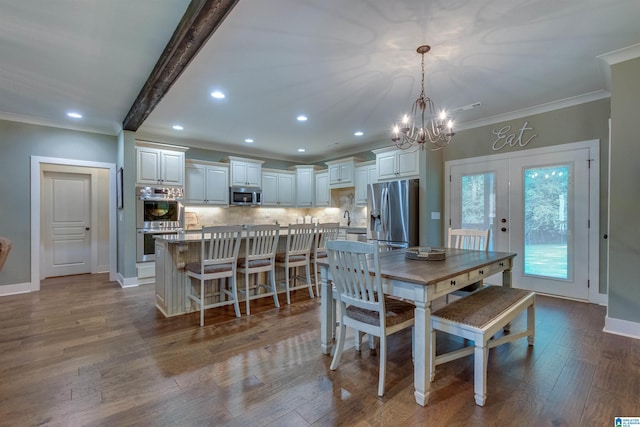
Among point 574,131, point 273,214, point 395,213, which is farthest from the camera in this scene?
point 273,214

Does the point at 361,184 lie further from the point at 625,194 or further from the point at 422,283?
the point at 422,283

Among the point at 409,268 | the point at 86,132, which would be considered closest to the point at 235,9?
the point at 409,268

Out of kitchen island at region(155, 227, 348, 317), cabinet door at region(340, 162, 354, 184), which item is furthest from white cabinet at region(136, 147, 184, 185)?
cabinet door at region(340, 162, 354, 184)

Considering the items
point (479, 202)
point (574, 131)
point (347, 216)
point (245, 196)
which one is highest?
point (574, 131)

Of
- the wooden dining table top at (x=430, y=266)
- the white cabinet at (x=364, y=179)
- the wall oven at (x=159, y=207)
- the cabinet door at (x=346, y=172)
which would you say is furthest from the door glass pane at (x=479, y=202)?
the wall oven at (x=159, y=207)

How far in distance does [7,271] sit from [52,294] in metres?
0.70

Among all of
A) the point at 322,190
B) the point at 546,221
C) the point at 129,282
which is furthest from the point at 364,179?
the point at 129,282

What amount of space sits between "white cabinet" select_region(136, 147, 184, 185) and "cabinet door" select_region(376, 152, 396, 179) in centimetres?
355

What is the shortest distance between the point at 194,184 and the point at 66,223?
8.68 ft

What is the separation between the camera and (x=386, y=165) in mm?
5234

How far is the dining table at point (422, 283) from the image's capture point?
5.95 feet

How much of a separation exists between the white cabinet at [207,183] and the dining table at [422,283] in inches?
159

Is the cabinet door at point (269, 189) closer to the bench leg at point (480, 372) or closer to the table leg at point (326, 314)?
the table leg at point (326, 314)

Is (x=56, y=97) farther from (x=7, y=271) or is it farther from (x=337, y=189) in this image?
(x=337, y=189)
